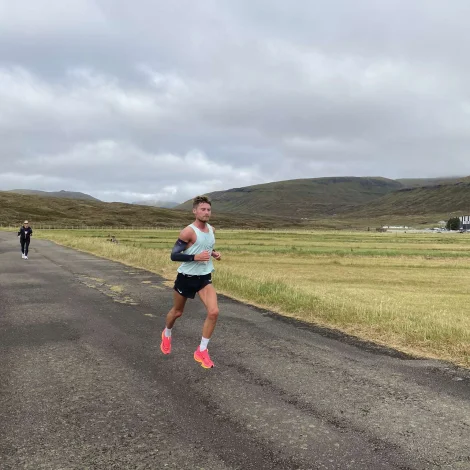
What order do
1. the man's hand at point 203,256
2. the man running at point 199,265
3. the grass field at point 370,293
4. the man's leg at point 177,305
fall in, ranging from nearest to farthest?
the man's hand at point 203,256
the man running at point 199,265
the man's leg at point 177,305
the grass field at point 370,293

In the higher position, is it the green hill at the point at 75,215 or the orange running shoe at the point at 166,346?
the green hill at the point at 75,215

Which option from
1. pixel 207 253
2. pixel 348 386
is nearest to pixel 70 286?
pixel 207 253

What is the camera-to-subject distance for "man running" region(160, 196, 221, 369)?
6797mm

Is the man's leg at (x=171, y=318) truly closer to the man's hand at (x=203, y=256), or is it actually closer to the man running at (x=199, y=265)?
the man running at (x=199, y=265)

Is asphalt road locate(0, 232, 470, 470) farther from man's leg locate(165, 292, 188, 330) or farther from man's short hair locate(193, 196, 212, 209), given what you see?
man's short hair locate(193, 196, 212, 209)

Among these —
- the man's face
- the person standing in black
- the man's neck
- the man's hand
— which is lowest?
the person standing in black

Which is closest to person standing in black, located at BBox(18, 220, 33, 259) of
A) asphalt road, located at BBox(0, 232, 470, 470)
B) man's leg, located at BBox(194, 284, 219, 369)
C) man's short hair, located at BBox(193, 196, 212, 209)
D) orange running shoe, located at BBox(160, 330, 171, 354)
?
asphalt road, located at BBox(0, 232, 470, 470)

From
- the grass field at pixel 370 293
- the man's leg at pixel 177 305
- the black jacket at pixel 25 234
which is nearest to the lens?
the man's leg at pixel 177 305

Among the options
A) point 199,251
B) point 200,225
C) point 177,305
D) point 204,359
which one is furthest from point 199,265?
point 204,359

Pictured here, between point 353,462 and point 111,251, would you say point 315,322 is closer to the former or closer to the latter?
point 353,462

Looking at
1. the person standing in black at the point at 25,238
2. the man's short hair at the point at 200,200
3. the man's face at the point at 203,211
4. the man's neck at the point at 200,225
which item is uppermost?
the man's short hair at the point at 200,200

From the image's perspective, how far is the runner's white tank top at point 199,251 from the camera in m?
6.94

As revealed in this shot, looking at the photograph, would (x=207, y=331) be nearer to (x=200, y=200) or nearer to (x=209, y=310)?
(x=209, y=310)

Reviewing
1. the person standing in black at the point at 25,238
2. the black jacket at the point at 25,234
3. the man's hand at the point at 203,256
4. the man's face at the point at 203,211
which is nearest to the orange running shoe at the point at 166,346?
the man's hand at the point at 203,256
